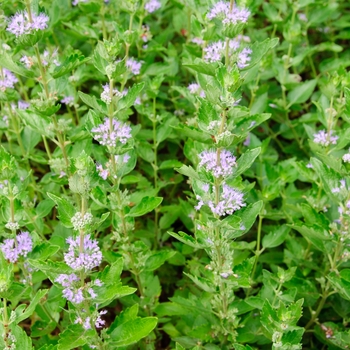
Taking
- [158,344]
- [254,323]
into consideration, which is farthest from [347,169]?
[158,344]

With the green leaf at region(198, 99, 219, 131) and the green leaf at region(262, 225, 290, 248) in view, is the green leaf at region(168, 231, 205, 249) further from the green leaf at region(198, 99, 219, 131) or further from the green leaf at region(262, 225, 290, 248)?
the green leaf at region(262, 225, 290, 248)

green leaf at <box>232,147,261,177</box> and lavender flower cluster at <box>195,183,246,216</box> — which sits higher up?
green leaf at <box>232,147,261,177</box>

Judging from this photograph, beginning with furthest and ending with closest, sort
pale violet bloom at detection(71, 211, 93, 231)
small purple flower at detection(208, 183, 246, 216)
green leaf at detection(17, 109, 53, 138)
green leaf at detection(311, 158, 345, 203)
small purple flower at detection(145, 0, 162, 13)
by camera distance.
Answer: small purple flower at detection(145, 0, 162, 13) → green leaf at detection(17, 109, 53, 138) → green leaf at detection(311, 158, 345, 203) → small purple flower at detection(208, 183, 246, 216) → pale violet bloom at detection(71, 211, 93, 231)

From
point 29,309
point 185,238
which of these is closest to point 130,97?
point 185,238

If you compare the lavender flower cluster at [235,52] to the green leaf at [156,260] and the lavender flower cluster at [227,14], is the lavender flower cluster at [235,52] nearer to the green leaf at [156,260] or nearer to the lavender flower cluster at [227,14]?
the lavender flower cluster at [227,14]

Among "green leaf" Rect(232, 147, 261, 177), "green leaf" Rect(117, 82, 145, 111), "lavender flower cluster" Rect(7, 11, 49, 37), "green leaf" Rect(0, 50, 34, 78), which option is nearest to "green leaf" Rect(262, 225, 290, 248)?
"green leaf" Rect(232, 147, 261, 177)

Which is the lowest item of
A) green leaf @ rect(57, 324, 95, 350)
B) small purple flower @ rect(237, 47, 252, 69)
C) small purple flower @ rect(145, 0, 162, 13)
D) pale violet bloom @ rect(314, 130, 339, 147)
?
green leaf @ rect(57, 324, 95, 350)

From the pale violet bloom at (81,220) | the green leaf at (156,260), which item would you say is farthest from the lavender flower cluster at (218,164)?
the green leaf at (156,260)

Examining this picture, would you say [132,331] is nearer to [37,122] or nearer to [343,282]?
[343,282]
